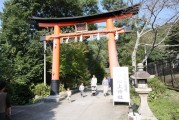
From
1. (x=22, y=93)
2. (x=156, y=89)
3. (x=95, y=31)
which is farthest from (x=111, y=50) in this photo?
(x=22, y=93)

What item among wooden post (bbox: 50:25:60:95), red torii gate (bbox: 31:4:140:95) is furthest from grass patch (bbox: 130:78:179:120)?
wooden post (bbox: 50:25:60:95)

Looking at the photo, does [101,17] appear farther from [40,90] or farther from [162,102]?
[40,90]

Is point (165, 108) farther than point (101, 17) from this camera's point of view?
No

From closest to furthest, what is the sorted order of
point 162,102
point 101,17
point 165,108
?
point 165,108 < point 162,102 < point 101,17

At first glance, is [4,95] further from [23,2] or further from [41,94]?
[23,2]

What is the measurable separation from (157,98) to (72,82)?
14.7 m

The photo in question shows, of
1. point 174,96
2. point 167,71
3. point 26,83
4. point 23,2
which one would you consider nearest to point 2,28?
point 23,2

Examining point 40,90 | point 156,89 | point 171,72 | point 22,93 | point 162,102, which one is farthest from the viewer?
point 40,90

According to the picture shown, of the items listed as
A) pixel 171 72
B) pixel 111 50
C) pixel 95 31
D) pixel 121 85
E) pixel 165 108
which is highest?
pixel 95 31

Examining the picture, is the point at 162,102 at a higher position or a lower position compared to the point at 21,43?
lower

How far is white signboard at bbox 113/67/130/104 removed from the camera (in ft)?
47.8

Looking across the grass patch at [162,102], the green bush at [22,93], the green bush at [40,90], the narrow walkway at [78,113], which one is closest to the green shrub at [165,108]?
the grass patch at [162,102]

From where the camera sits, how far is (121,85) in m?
14.6

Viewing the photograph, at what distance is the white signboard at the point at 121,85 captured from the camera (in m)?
14.6
